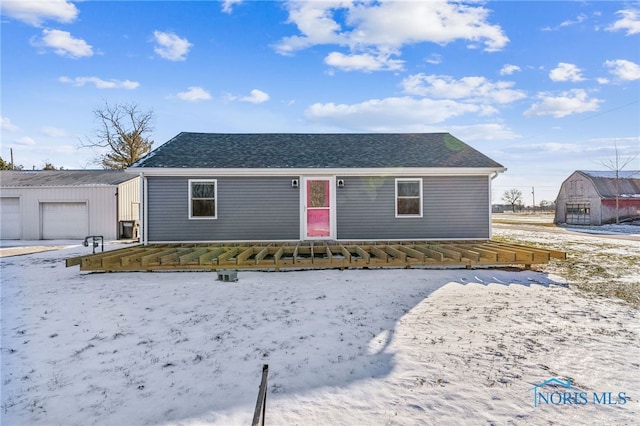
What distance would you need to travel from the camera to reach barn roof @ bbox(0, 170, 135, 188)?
54.7 feet

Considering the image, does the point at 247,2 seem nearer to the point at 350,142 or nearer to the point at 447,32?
the point at 350,142

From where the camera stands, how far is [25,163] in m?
40.9

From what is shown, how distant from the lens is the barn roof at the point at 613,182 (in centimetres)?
2622

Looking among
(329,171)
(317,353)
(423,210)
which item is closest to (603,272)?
(423,210)

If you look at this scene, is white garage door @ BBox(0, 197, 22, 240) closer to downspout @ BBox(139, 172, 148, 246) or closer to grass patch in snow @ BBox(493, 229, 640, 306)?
downspout @ BBox(139, 172, 148, 246)

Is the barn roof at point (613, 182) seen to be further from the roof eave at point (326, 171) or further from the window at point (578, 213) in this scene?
A: the roof eave at point (326, 171)

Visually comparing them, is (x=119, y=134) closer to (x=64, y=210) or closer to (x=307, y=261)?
(x=64, y=210)

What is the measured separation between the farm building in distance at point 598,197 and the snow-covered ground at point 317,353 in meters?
27.0

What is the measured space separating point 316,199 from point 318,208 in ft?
1.07

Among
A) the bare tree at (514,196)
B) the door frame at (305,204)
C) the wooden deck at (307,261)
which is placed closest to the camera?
the wooden deck at (307,261)

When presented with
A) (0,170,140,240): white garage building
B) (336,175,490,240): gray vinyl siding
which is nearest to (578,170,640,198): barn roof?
(336,175,490,240): gray vinyl siding

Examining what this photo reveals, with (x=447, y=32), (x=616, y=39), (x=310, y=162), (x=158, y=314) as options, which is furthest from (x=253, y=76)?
(x=616, y=39)

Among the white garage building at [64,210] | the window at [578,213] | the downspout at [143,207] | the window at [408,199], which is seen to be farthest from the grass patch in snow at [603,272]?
the window at [578,213]

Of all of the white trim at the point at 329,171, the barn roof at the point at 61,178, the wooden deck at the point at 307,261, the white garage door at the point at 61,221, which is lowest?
the wooden deck at the point at 307,261
